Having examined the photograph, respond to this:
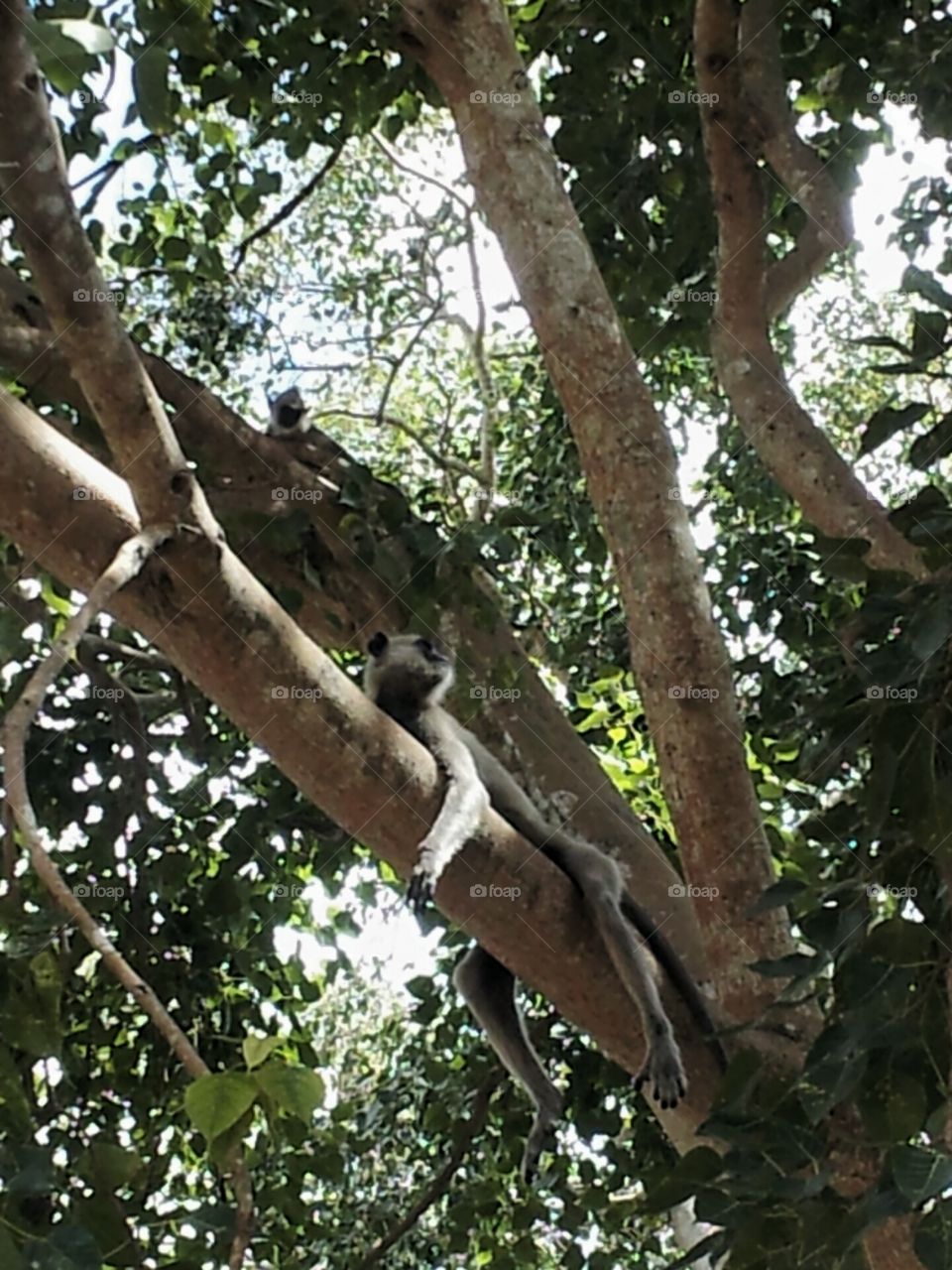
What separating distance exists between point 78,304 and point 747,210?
9.43 ft

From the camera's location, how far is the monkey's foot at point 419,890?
3.06 m

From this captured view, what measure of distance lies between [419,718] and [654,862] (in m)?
1.06

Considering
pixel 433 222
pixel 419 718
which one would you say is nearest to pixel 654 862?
pixel 419 718

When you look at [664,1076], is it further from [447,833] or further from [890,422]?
[890,422]

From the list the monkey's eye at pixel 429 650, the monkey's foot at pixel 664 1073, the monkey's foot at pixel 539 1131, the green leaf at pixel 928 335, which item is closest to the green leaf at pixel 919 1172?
the monkey's foot at pixel 664 1073

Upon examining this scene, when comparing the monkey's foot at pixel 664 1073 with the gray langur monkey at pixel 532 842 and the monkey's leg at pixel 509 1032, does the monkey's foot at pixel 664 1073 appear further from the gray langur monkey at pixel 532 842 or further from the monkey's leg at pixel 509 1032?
the monkey's leg at pixel 509 1032

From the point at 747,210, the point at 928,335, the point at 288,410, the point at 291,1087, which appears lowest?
the point at 291,1087

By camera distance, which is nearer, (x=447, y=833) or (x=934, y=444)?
(x=934, y=444)

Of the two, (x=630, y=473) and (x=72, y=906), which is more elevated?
(x=630, y=473)

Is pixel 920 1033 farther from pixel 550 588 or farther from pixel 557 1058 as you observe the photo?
pixel 550 588

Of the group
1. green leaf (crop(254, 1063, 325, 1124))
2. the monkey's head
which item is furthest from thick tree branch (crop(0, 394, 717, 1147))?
the monkey's head

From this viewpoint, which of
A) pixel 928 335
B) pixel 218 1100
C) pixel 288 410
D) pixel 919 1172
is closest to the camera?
pixel 218 1100

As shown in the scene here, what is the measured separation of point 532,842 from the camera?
13.4 ft

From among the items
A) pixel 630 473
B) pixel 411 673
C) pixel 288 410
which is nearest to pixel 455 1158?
pixel 411 673
